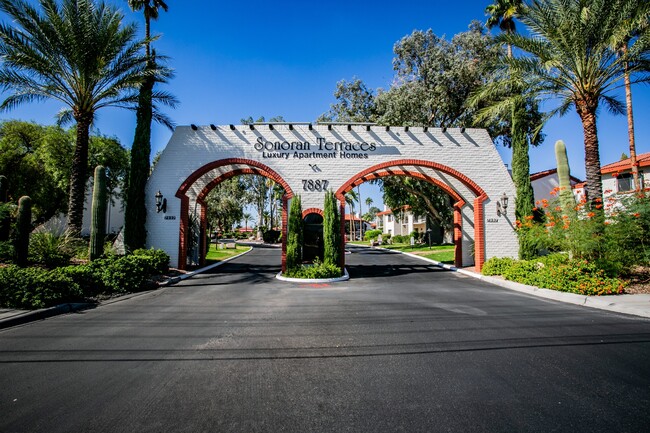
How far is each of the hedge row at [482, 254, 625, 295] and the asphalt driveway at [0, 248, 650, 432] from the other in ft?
6.17

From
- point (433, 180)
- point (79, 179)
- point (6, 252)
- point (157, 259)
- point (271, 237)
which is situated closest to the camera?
point (6, 252)

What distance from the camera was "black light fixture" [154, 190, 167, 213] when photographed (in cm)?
1450

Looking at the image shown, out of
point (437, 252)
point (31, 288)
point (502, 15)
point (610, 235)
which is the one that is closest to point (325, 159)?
point (610, 235)

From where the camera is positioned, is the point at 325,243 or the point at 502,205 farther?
the point at 502,205

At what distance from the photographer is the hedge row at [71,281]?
6.98 m

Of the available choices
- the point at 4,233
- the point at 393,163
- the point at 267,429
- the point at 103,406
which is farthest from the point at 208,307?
the point at 393,163

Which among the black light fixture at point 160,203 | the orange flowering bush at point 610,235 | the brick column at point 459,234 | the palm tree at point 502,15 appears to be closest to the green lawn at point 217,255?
the black light fixture at point 160,203

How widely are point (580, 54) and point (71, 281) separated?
17507 millimetres

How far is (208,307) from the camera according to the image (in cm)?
783

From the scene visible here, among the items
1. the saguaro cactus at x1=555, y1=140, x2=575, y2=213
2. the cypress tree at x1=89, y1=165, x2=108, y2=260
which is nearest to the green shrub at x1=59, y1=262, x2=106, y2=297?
the cypress tree at x1=89, y1=165, x2=108, y2=260

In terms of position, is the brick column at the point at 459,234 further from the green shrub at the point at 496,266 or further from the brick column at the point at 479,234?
the green shrub at the point at 496,266

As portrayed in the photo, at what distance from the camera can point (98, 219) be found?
1070 cm

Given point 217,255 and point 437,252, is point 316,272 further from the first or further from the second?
point 437,252

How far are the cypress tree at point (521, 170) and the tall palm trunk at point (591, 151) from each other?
2.59 m
